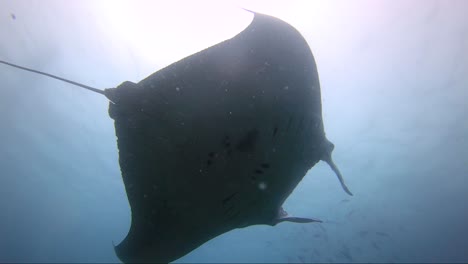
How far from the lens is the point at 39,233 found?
5566 cm

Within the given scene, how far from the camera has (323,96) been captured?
14633mm

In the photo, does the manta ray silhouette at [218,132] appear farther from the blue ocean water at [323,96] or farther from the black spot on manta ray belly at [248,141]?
the blue ocean water at [323,96]

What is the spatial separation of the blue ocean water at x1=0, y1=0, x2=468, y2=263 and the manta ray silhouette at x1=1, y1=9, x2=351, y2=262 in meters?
7.99

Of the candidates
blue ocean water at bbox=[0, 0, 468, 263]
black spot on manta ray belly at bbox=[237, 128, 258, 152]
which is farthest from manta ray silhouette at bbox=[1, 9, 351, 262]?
blue ocean water at bbox=[0, 0, 468, 263]

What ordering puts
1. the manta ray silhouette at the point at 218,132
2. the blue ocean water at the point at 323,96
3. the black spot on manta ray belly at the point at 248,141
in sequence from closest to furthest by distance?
the manta ray silhouette at the point at 218,132, the black spot on manta ray belly at the point at 248,141, the blue ocean water at the point at 323,96

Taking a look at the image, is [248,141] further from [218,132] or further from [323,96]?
[323,96]

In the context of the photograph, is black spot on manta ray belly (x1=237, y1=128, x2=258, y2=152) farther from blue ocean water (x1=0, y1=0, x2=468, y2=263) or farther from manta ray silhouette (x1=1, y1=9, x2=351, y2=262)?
blue ocean water (x1=0, y1=0, x2=468, y2=263)

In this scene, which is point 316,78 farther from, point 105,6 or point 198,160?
point 105,6

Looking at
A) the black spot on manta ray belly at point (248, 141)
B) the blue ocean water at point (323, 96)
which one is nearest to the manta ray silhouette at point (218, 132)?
the black spot on manta ray belly at point (248, 141)

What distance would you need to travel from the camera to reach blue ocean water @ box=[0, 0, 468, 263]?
1123 cm

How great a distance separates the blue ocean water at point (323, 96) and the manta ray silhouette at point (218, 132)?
26.2 ft

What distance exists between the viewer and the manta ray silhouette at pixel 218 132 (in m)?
3.02

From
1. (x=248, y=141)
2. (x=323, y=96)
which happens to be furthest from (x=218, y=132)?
(x=323, y=96)

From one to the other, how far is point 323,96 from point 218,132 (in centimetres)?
1248
